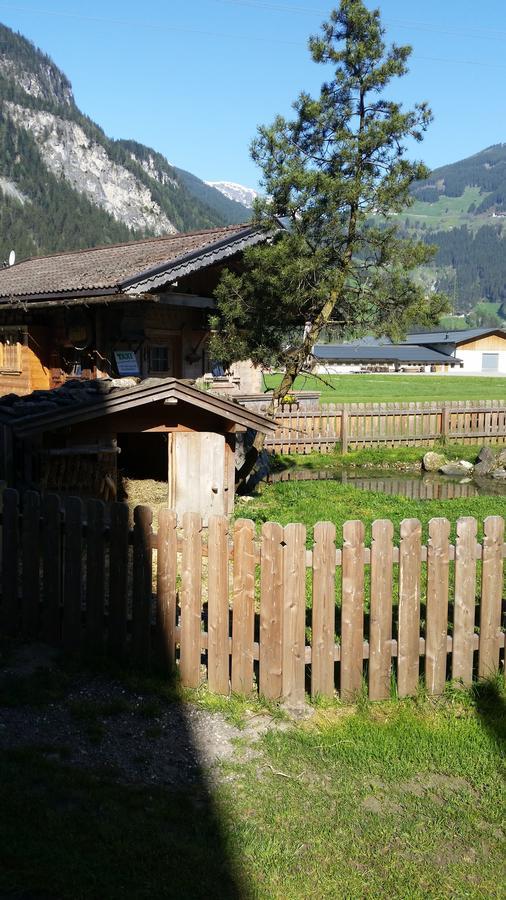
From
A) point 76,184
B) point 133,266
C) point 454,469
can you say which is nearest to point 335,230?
point 133,266

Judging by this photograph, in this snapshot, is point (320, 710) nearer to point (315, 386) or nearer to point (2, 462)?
point (2, 462)

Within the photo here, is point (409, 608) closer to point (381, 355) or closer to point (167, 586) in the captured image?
point (167, 586)

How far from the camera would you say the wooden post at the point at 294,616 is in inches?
206

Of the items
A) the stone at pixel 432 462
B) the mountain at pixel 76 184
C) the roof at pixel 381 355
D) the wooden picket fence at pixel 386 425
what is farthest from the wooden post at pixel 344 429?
the mountain at pixel 76 184

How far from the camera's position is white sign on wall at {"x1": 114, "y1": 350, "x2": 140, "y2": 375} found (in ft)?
55.5

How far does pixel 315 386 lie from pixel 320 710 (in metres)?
43.0

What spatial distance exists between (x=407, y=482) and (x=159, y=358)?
6.53m

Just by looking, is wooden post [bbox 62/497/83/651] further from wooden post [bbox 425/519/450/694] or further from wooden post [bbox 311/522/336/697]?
wooden post [bbox 425/519/450/694]

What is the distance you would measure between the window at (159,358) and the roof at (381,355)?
56.3 meters

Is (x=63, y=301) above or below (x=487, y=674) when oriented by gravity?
above

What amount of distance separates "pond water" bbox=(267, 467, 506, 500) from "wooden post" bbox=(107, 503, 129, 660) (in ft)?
36.5

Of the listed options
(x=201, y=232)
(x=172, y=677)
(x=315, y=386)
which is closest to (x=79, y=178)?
(x=315, y=386)

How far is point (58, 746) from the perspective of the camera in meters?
4.66

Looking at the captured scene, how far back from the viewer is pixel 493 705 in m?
5.34
